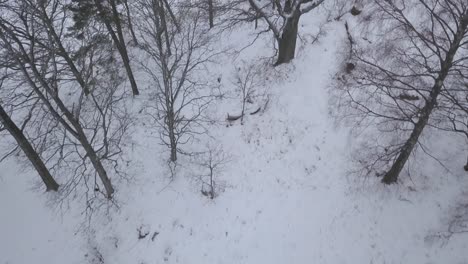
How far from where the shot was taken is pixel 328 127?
11695mm

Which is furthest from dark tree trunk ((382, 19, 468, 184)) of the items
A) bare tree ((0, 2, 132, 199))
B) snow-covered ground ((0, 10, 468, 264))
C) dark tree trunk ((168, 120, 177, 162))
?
bare tree ((0, 2, 132, 199))

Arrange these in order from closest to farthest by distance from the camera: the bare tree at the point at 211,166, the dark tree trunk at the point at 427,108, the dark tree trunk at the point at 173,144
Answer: the dark tree trunk at the point at 427,108, the dark tree trunk at the point at 173,144, the bare tree at the point at 211,166

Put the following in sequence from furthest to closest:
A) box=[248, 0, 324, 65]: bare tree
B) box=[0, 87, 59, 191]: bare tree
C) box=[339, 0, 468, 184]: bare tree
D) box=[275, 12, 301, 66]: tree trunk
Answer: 1. box=[275, 12, 301, 66]: tree trunk
2. box=[248, 0, 324, 65]: bare tree
3. box=[0, 87, 59, 191]: bare tree
4. box=[339, 0, 468, 184]: bare tree

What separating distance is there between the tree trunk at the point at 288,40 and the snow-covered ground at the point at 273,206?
52 cm

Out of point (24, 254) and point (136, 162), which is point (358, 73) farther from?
point (24, 254)

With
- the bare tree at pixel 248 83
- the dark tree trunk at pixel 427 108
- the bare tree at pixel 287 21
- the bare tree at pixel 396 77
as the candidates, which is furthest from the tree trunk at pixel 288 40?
the dark tree trunk at pixel 427 108

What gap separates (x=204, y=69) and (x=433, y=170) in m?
10.8

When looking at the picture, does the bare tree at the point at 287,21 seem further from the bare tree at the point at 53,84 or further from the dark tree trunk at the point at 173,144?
the bare tree at the point at 53,84

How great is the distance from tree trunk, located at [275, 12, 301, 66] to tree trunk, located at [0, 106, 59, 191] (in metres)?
11.1

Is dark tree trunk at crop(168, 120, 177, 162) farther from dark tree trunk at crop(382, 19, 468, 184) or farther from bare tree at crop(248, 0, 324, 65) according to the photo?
dark tree trunk at crop(382, 19, 468, 184)

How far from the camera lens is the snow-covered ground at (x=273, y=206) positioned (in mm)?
9430

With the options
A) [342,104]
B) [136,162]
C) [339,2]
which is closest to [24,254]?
[136,162]

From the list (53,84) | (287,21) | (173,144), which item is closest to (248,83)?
(287,21)

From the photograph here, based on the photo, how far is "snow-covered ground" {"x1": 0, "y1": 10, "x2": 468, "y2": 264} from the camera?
943 centimetres
